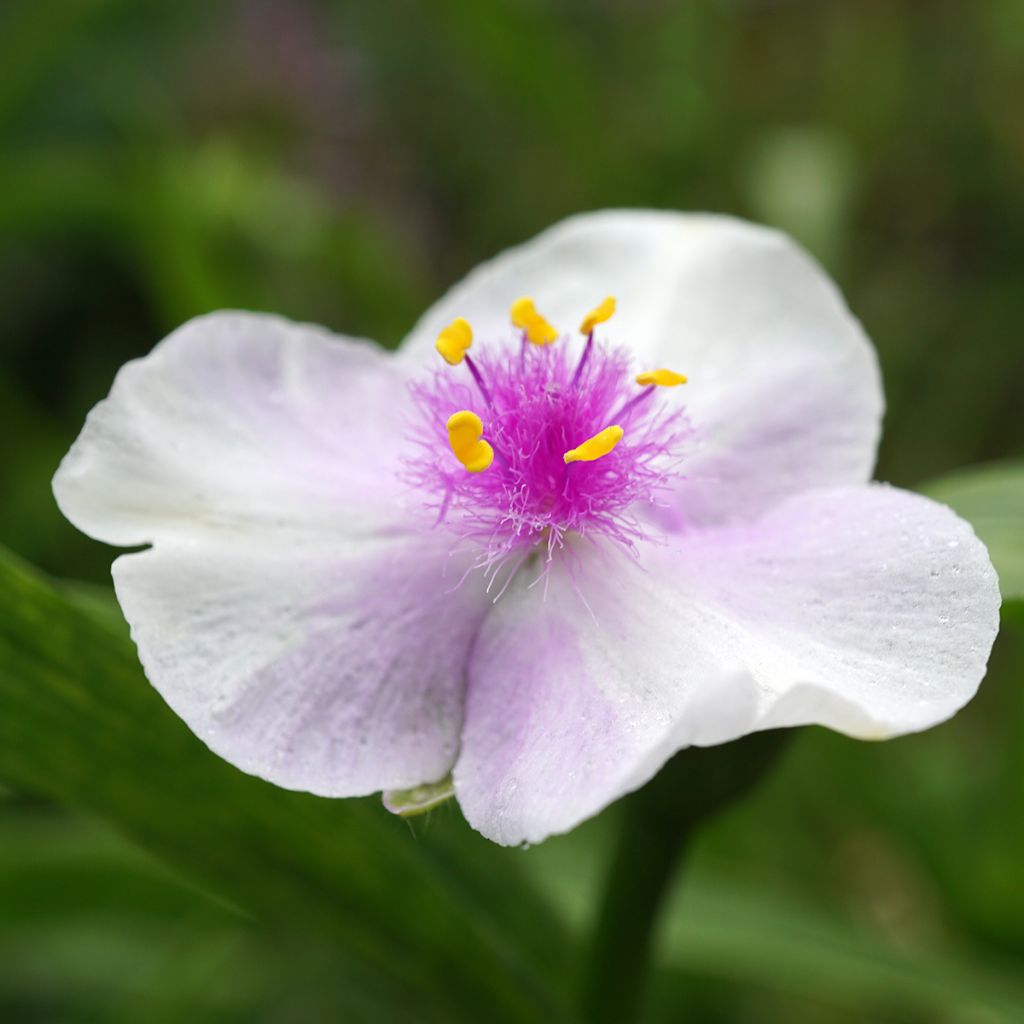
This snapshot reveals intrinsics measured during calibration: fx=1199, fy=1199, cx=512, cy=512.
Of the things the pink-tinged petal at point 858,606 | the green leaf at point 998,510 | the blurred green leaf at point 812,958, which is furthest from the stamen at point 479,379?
the blurred green leaf at point 812,958

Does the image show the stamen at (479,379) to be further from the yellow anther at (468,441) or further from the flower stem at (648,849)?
the flower stem at (648,849)

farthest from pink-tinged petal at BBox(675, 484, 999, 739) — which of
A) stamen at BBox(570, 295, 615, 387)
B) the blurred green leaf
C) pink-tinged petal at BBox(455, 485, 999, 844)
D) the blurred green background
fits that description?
the blurred green leaf

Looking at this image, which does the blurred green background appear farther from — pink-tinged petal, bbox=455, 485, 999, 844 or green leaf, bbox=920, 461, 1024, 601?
green leaf, bbox=920, 461, 1024, 601

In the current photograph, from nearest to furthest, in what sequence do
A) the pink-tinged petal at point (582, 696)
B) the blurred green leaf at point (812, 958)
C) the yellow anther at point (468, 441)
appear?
1. the pink-tinged petal at point (582, 696)
2. the yellow anther at point (468, 441)
3. the blurred green leaf at point (812, 958)

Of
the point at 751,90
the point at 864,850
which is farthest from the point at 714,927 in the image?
the point at 751,90

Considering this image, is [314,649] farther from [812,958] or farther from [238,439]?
[812,958]

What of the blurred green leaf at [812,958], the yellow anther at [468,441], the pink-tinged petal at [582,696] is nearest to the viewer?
the pink-tinged petal at [582,696]
